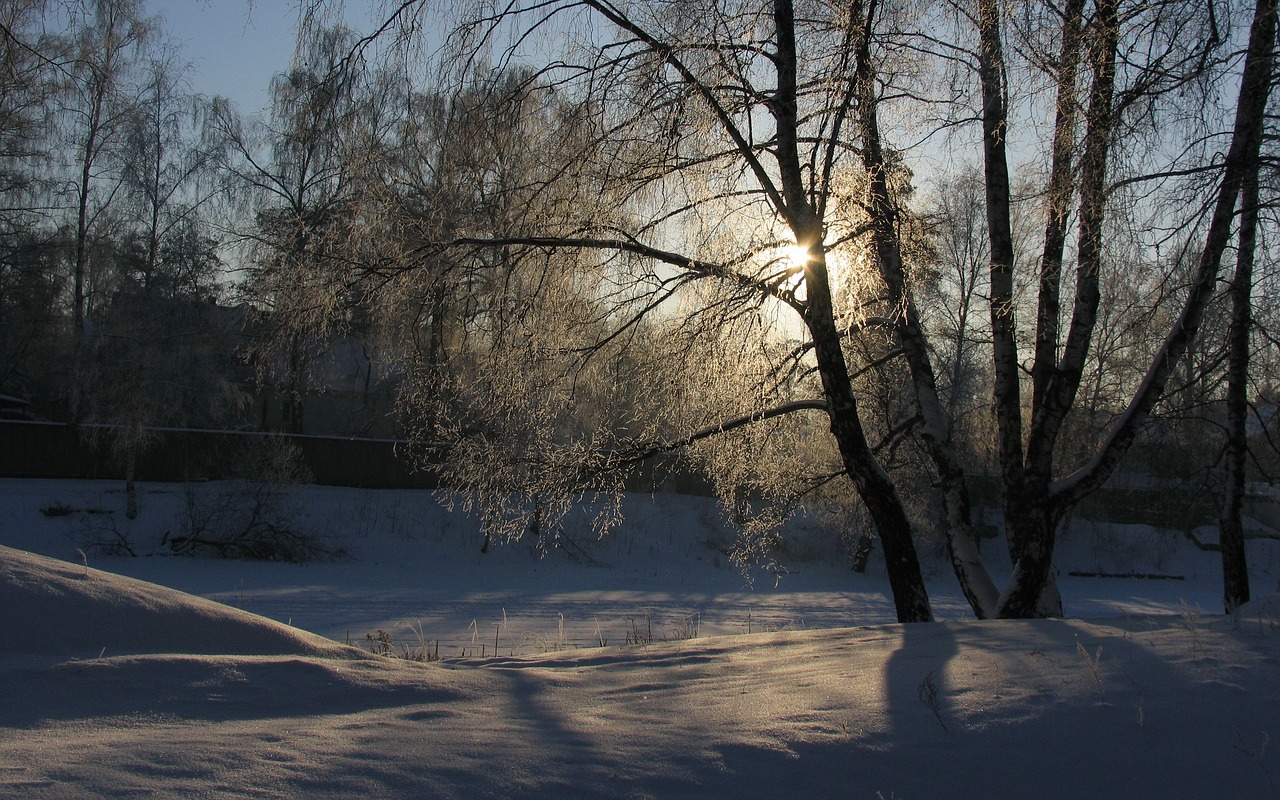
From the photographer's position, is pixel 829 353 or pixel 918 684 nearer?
pixel 918 684

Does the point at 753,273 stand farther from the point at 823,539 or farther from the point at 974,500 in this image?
the point at 974,500

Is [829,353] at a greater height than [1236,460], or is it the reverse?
[829,353]

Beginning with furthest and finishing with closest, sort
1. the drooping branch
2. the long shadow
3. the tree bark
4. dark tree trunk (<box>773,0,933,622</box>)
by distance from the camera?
the tree bark < dark tree trunk (<box>773,0,933,622</box>) < the drooping branch < the long shadow

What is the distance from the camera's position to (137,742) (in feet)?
10.4

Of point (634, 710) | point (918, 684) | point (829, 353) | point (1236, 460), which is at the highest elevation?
point (829, 353)

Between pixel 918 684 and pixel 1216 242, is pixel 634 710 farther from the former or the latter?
pixel 1216 242

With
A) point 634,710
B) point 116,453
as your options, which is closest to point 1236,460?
point 634,710

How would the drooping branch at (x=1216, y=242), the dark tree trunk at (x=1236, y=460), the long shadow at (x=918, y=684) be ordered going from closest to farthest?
1. the long shadow at (x=918, y=684)
2. the drooping branch at (x=1216, y=242)
3. the dark tree trunk at (x=1236, y=460)

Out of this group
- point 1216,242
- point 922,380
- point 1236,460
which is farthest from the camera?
point 1236,460

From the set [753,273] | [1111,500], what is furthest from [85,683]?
[1111,500]

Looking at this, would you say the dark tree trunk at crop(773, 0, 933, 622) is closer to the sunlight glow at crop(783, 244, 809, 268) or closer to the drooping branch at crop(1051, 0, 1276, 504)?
the sunlight glow at crop(783, 244, 809, 268)

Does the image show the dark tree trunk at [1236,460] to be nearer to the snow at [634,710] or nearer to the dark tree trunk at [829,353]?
the dark tree trunk at [829,353]

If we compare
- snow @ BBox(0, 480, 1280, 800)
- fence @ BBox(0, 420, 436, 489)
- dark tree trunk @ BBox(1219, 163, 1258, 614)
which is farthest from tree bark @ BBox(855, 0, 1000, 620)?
fence @ BBox(0, 420, 436, 489)

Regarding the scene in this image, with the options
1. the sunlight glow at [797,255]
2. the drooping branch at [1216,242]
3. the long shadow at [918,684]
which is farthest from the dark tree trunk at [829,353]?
the long shadow at [918,684]
